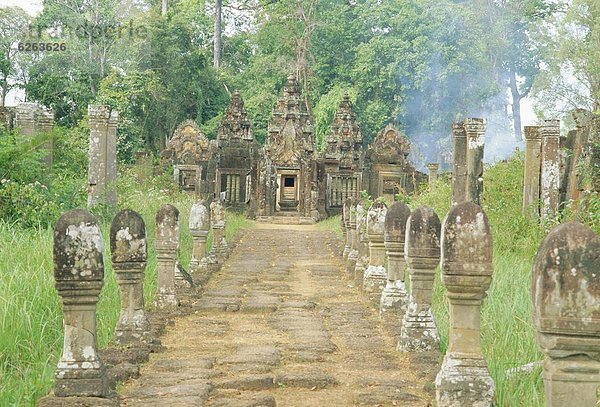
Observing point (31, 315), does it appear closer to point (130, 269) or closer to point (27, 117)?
point (130, 269)

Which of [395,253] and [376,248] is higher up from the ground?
[395,253]

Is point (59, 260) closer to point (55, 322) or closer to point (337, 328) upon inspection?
point (55, 322)

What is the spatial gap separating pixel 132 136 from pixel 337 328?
31713 millimetres

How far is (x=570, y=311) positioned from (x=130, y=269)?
4311 millimetres

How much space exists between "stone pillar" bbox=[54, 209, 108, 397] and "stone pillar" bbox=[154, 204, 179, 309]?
3.53 meters

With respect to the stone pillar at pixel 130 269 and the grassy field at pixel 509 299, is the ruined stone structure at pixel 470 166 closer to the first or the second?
the grassy field at pixel 509 299

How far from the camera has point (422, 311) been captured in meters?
7.45

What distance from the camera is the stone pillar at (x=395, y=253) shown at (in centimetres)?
871

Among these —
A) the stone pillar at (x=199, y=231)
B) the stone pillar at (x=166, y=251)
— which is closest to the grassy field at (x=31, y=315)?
the stone pillar at (x=166, y=251)

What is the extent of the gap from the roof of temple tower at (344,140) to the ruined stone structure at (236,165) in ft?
9.88

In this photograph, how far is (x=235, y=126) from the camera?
3594 centimetres

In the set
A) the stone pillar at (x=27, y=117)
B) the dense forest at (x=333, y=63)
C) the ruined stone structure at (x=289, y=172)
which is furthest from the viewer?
the dense forest at (x=333, y=63)

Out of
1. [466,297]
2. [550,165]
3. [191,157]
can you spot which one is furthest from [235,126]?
[466,297]

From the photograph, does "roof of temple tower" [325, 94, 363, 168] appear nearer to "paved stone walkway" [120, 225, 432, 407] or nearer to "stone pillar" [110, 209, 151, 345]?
"paved stone walkway" [120, 225, 432, 407]
